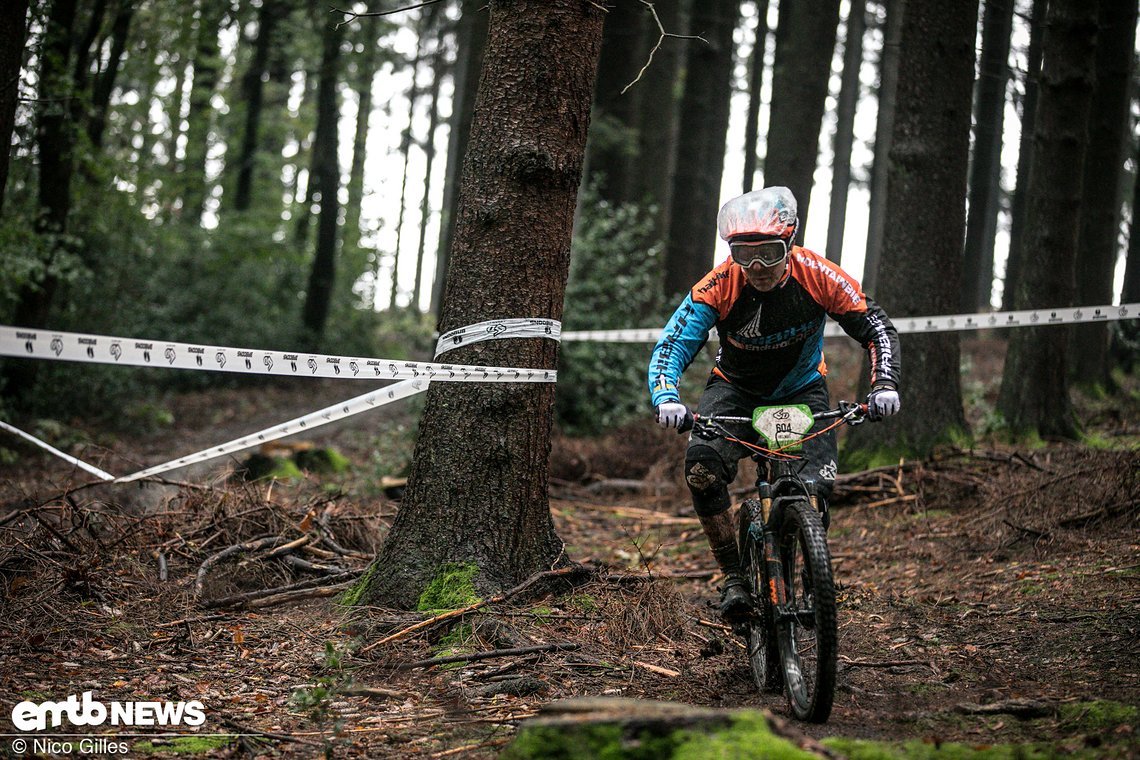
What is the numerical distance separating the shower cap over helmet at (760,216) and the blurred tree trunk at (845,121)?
23.6 m

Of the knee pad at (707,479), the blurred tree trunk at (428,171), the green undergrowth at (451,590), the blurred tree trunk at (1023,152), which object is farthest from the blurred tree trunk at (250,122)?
the knee pad at (707,479)

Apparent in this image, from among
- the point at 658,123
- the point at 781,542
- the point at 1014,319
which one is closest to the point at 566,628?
the point at 781,542

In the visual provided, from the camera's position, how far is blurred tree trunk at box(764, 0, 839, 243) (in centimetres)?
1302

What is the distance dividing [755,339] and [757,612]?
1294 mm

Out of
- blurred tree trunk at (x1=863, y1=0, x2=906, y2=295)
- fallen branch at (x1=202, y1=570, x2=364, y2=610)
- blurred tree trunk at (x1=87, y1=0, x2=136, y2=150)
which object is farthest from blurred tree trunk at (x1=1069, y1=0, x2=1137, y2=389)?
blurred tree trunk at (x1=87, y1=0, x2=136, y2=150)

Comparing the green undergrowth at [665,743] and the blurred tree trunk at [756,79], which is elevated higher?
the blurred tree trunk at [756,79]

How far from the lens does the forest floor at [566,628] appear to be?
381cm

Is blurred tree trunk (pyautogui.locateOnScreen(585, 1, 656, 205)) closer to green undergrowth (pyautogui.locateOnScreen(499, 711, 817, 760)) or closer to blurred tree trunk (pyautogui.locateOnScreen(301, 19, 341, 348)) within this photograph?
blurred tree trunk (pyautogui.locateOnScreen(301, 19, 341, 348))

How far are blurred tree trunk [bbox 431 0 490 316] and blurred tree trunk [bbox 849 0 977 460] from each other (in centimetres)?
406

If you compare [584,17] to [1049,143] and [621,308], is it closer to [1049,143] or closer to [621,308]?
[1049,143]

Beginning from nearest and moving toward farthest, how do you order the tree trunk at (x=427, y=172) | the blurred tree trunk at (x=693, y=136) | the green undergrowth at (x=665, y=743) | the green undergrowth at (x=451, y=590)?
→ 1. the green undergrowth at (x=665, y=743)
2. the green undergrowth at (x=451, y=590)
3. the blurred tree trunk at (x=693, y=136)
4. the tree trunk at (x=427, y=172)

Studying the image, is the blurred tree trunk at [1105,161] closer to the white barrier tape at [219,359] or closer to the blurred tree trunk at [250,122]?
the white barrier tape at [219,359]

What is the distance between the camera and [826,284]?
15.4ft

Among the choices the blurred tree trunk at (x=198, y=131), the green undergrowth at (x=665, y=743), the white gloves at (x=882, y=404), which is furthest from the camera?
the blurred tree trunk at (x=198, y=131)
